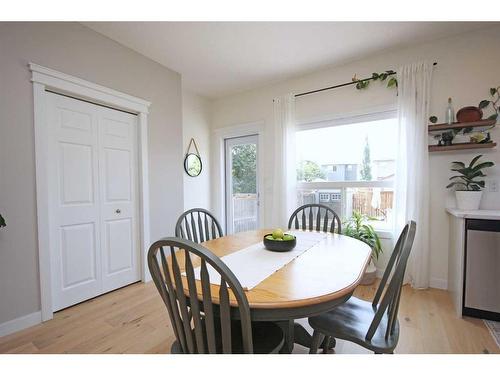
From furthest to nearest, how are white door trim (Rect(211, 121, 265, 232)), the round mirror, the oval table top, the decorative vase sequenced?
white door trim (Rect(211, 121, 265, 232)), the round mirror, the decorative vase, the oval table top

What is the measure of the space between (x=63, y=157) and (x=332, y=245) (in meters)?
2.40

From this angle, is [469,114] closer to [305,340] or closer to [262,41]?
[262,41]

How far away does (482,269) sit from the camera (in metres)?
1.91

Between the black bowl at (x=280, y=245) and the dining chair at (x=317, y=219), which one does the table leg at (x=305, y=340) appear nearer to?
the black bowl at (x=280, y=245)

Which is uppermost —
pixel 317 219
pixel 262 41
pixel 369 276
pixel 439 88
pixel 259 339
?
pixel 262 41

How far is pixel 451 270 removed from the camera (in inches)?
90.4

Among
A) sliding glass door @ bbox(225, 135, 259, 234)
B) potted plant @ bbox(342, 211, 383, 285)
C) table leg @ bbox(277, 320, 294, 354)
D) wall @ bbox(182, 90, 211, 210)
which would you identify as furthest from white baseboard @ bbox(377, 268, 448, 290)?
wall @ bbox(182, 90, 211, 210)

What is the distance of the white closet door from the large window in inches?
83.9

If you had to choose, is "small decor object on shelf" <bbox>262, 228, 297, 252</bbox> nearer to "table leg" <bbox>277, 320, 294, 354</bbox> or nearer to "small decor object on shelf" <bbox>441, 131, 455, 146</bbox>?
"table leg" <bbox>277, 320, 294, 354</bbox>

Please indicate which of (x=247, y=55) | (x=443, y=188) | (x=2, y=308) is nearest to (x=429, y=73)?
(x=443, y=188)

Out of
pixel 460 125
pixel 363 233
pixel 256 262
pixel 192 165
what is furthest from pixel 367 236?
pixel 192 165

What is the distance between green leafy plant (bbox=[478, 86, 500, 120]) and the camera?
87.4 inches

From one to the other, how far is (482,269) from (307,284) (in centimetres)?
184

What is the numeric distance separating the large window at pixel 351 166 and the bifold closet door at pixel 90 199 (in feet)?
7.22
